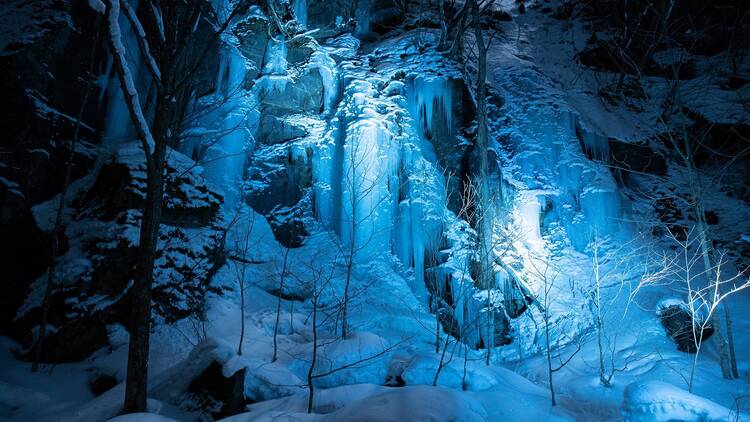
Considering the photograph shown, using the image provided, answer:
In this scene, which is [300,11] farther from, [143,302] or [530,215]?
[143,302]

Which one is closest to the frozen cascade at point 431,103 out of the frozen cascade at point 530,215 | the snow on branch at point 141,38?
the frozen cascade at point 530,215

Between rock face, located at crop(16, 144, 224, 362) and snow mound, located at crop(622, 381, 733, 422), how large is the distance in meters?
6.82

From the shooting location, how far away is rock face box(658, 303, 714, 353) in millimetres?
7797

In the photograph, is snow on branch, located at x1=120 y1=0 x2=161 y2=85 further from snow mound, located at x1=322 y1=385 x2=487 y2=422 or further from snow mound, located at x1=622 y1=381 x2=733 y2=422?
snow mound, located at x1=622 y1=381 x2=733 y2=422

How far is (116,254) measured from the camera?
22.0 feet

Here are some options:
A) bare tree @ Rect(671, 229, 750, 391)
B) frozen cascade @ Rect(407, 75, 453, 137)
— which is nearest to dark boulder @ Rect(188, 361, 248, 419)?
bare tree @ Rect(671, 229, 750, 391)

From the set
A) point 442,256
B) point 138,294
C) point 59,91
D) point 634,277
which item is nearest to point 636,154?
point 634,277

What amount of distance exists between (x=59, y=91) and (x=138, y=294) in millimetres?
8507

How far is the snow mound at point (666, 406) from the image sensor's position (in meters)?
3.92

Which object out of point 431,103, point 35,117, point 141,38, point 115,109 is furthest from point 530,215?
point 35,117

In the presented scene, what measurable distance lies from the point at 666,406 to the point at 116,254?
28.1 feet

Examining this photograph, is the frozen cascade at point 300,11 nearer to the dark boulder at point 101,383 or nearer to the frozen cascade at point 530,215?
the frozen cascade at point 530,215

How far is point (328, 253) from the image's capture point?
11.4 metres

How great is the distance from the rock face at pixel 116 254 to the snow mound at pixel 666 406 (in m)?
6.82
